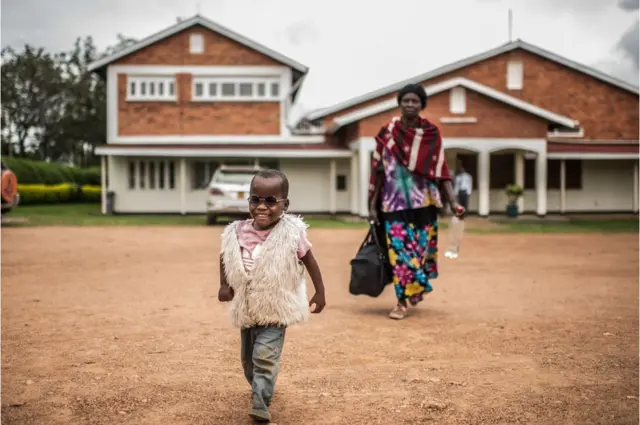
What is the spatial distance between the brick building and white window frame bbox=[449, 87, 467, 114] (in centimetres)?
301

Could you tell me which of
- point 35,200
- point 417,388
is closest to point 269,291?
point 417,388

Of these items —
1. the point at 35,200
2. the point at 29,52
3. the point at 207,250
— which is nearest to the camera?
the point at 207,250

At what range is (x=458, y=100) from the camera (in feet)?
85.3

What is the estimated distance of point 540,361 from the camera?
5.21 metres

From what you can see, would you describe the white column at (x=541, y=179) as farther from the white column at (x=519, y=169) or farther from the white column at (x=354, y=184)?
the white column at (x=354, y=184)

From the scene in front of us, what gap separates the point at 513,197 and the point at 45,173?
23444mm

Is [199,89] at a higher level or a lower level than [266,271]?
higher

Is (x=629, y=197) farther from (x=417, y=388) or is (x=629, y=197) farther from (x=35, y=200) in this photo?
(x=417, y=388)

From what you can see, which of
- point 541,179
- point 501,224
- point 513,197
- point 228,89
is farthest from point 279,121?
point 501,224

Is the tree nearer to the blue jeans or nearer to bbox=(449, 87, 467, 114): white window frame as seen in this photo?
bbox=(449, 87, 467, 114): white window frame

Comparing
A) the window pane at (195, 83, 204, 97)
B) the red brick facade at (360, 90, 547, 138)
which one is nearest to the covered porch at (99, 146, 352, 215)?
the window pane at (195, 83, 204, 97)

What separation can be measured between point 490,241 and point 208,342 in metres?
11.9

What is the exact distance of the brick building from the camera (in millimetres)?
29156

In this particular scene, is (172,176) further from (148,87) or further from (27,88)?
(27,88)
